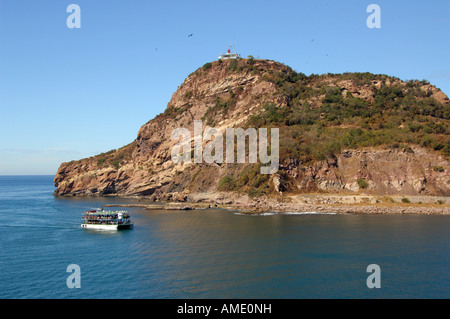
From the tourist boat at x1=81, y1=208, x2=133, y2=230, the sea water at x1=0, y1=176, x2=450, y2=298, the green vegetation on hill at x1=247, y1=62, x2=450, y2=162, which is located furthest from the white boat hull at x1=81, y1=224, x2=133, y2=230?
the green vegetation on hill at x1=247, y1=62, x2=450, y2=162

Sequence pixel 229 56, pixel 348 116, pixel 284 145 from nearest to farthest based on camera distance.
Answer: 1. pixel 284 145
2. pixel 348 116
3. pixel 229 56

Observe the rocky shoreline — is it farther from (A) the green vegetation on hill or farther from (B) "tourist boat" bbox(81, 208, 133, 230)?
(B) "tourist boat" bbox(81, 208, 133, 230)

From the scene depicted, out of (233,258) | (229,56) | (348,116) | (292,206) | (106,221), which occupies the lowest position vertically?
(233,258)

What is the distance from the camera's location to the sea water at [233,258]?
3047 centimetres

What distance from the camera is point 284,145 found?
8581 cm

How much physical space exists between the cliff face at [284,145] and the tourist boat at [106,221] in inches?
1207

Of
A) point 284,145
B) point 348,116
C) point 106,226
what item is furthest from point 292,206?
point 348,116

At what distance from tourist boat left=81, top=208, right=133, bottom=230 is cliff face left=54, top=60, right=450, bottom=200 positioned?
30.7 meters

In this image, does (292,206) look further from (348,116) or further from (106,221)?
(348,116)

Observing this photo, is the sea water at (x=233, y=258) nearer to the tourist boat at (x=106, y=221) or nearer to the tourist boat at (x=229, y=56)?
the tourist boat at (x=106, y=221)

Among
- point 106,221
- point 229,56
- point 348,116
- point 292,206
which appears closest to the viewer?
point 106,221

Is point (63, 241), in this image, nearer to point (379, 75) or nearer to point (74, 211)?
point (74, 211)

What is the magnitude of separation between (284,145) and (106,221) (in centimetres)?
4379
